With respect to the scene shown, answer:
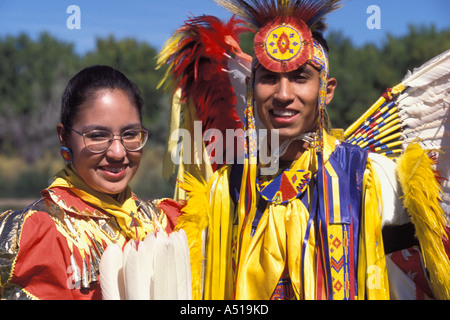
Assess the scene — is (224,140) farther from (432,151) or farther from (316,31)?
(432,151)

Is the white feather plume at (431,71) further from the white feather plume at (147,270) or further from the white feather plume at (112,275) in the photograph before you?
the white feather plume at (112,275)

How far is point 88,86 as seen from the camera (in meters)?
2.45

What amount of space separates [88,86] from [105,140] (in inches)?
10.1

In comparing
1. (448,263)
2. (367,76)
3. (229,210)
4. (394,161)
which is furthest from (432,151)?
(367,76)

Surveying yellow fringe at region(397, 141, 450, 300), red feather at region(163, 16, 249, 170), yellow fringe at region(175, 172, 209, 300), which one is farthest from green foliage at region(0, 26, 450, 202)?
yellow fringe at region(397, 141, 450, 300)

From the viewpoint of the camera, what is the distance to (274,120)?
98.2 inches

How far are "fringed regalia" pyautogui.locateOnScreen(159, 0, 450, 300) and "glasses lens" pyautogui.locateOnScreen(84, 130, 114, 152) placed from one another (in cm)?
46

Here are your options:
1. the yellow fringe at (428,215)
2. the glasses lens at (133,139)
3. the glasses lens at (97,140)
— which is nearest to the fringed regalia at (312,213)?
the yellow fringe at (428,215)

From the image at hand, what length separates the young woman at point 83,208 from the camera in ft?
7.17

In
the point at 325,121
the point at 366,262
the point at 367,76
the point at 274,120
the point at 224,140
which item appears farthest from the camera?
the point at 367,76

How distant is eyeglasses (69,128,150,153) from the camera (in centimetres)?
239

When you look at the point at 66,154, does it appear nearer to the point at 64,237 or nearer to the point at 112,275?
the point at 64,237

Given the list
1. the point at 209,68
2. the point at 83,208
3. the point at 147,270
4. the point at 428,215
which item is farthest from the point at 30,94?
the point at 428,215
